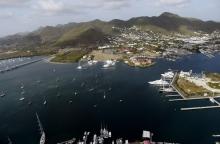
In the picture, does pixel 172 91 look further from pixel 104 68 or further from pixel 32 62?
pixel 32 62

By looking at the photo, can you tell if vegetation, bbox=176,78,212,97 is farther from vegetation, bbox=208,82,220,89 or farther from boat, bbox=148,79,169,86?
boat, bbox=148,79,169,86

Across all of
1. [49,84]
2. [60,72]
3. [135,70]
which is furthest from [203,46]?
[49,84]

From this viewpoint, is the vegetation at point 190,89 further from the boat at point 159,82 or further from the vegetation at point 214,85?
the boat at point 159,82

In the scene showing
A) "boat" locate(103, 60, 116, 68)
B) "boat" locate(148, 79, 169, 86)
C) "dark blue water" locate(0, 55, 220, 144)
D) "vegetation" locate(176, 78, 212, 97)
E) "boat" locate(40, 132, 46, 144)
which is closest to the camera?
"boat" locate(40, 132, 46, 144)

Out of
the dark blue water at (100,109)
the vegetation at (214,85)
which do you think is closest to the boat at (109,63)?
the dark blue water at (100,109)

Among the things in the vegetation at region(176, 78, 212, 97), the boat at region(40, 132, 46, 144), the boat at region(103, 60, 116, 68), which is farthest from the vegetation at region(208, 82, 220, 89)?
the boat at region(103, 60, 116, 68)

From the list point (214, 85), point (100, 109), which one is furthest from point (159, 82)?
point (100, 109)

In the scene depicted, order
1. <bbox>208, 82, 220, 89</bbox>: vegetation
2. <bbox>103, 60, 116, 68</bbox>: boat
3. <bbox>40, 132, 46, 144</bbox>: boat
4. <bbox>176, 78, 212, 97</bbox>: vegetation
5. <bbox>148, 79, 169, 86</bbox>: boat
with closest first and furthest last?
<bbox>40, 132, 46, 144</bbox>: boat < <bbox>176, 78, 212, 97</bbox>: vegetation < <bbox>208, 82, 220, 89</bbox>: vegetation < <bbox>148, 79, 169, 86</bbox>: boat < <bbox>103, 60, 116, 68</bbox>: boat

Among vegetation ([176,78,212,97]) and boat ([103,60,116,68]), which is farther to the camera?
boat ([103,60,116,68])
